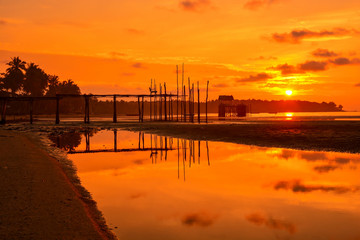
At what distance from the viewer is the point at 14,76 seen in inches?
3947

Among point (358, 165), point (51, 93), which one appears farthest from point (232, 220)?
point (51, 93)

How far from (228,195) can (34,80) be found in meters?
100

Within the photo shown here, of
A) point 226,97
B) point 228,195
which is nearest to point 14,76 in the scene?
point 226,97

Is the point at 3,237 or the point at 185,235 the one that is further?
the point at 185,235

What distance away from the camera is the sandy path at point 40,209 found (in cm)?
725

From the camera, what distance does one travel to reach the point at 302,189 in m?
13.7

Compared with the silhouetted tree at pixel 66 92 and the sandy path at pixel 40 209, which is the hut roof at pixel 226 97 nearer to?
the silhouetted tree at pixel 66 92

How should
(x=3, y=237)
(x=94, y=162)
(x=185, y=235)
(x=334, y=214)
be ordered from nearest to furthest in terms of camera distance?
(x=3, y=237)
(x=185, y=235)
(x=334, y=214)
(x=94, y=162)

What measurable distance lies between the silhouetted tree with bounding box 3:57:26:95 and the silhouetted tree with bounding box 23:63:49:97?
4.85ft

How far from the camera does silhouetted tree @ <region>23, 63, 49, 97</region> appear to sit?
103062 mm

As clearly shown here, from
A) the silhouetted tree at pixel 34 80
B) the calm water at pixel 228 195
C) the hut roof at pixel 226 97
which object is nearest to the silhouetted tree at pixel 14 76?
the silhouetted tree at pixel 34 80

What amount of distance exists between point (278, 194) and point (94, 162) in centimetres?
1171

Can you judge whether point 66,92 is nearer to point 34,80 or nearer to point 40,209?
point 34,80

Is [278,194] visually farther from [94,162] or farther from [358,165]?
[94,162]
